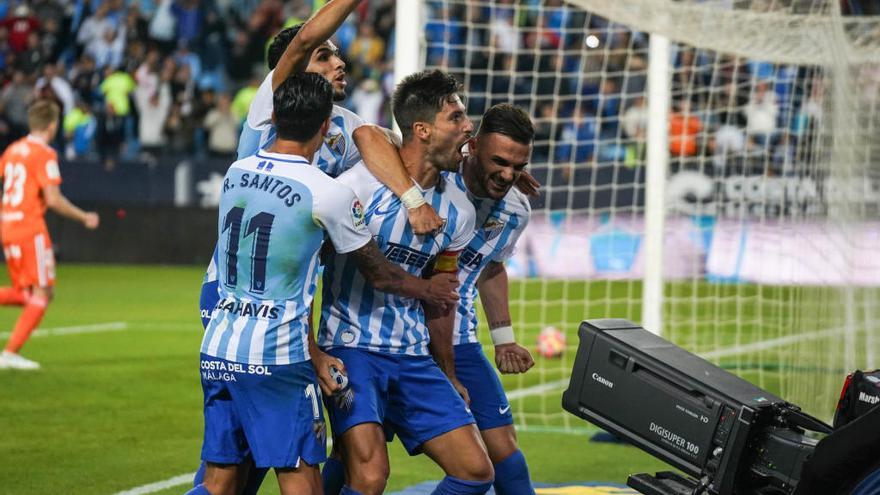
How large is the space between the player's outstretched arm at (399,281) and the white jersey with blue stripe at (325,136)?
1.96 ft

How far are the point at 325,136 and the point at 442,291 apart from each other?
2.51 feet

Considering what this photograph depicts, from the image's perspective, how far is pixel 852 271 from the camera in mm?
9852

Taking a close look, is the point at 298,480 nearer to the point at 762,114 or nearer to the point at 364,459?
the point at 364,459

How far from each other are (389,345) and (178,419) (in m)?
3.90

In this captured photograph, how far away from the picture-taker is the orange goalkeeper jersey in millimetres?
10695

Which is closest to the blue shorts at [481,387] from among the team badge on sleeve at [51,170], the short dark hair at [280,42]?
the short dark hair at [280,42]

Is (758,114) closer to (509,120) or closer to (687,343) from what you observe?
(687,343)

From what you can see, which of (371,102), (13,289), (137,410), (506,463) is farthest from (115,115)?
(506,463)

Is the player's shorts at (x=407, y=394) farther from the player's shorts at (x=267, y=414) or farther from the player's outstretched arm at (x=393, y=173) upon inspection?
the player's outstretched arm at (x=393, y=173)

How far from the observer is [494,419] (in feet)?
17.9

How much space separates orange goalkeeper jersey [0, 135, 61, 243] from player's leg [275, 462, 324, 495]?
267 inches

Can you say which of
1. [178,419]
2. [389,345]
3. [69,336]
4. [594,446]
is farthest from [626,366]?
[69,336]

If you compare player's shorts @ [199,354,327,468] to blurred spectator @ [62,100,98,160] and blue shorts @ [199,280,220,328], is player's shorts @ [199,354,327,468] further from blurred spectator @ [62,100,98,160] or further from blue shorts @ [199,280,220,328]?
blurred spectator @ [62,100,98,160]

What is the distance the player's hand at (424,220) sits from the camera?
15.6 feet
